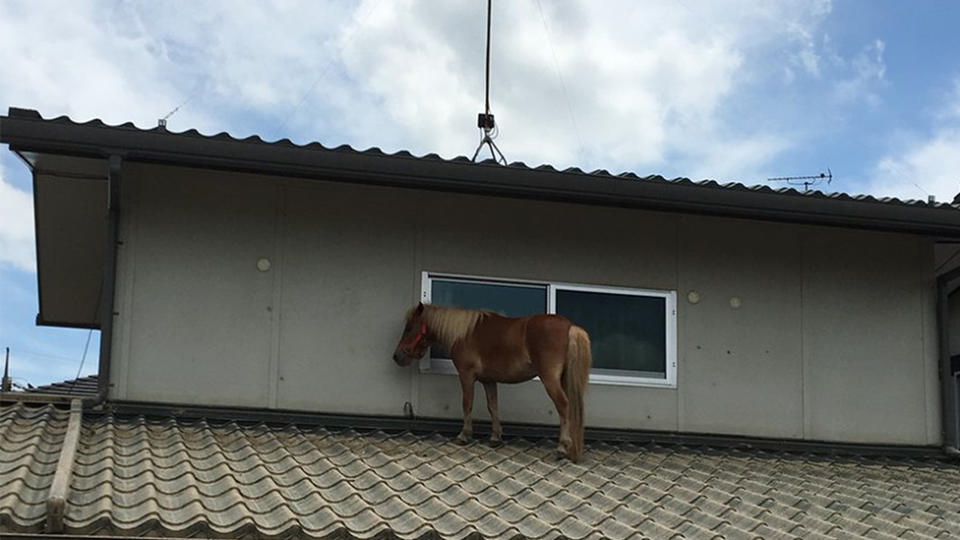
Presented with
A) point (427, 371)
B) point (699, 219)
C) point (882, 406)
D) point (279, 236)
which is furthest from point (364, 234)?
point (882, 406)

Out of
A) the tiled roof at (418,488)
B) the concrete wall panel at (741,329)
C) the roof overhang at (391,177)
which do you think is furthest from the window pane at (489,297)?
the concrete wall panel at (741,329)

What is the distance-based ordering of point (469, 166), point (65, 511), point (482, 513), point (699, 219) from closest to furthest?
point (65, 511)
point (482, 513)
point (469, 166)
point (699, 219)

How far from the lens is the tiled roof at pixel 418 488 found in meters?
4.97

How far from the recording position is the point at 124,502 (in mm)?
4973

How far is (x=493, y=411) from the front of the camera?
7.63 meters

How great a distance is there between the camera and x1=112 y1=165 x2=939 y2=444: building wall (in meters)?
7.62

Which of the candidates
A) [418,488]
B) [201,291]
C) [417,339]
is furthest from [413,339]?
[418,488]

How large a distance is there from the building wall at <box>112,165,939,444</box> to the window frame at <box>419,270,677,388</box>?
5cm

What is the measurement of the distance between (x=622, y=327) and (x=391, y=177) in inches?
86.8

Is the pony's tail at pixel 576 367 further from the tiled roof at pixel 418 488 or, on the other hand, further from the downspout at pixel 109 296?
the downspout at pixel 109 296

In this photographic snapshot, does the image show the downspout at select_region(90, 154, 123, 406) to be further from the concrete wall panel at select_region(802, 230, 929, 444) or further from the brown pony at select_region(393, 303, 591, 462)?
the concrete wall panel at select_region(802, 230, 929, 444)

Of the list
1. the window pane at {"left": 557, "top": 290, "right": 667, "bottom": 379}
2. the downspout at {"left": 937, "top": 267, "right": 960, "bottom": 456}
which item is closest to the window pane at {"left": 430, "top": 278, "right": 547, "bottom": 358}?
the window pane at {"left": 557, "top": 290, "right": 667, "bottom": 379}

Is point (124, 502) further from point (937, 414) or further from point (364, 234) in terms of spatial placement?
point (937, 414)

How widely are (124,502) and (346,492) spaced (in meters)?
1.13
